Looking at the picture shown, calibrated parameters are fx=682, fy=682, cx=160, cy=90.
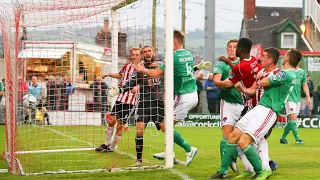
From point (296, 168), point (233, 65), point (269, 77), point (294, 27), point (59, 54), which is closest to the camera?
point (269, 77)

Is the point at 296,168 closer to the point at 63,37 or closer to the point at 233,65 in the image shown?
the point at 233,65

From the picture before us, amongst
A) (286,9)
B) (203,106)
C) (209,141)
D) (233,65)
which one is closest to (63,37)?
(233,65)

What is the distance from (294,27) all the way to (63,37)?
48355 mm

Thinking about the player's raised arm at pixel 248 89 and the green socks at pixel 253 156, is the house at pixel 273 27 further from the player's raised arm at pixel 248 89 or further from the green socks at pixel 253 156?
the green socks at pixel 253 156

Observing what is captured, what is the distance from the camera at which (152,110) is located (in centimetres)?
1139

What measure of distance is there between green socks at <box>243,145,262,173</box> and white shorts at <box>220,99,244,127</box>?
999mm

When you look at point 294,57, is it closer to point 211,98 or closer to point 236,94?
point 236,94

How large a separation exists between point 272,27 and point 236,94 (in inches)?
2104

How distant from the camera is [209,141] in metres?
17.8

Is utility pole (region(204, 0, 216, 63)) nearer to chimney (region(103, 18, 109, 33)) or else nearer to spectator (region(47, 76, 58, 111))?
spectator (region(47, 76, 58, 111))

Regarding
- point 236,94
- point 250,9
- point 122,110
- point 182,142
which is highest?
point 250,9

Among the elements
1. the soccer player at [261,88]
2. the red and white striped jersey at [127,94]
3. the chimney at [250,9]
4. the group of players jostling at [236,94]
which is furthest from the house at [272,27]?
the soccer player at [261,88]

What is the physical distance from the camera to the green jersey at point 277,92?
9016 mm

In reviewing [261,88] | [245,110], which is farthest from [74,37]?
[261,88]
